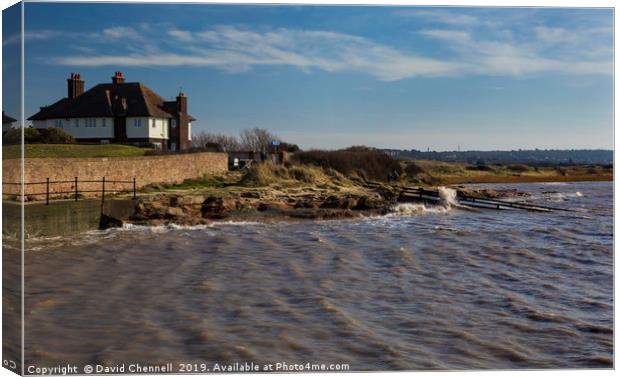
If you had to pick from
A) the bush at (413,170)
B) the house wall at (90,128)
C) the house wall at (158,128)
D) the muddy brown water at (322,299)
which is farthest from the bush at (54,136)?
the bush at (413,170)

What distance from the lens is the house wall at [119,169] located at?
48.4ft

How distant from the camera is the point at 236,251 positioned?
12.5m

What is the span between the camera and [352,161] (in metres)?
26.1

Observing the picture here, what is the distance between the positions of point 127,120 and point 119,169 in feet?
32.5

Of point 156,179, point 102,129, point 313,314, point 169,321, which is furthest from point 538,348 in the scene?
point 102,129

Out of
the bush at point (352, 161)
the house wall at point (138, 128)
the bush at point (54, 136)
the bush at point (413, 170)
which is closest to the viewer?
the bush at point (54, 136)

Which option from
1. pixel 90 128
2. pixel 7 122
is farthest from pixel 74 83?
pixel 90 128

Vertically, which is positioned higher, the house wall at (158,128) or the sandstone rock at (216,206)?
the house wall at (158,128)

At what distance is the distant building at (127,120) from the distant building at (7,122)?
56.0 ft

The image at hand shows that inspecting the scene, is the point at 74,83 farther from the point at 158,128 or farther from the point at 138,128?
the point at 158,128

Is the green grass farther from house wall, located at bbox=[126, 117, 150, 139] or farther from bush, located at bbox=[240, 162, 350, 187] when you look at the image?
bush, located at bbox=[240, 162, 350, 187]

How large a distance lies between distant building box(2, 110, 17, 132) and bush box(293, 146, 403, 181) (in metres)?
19.6

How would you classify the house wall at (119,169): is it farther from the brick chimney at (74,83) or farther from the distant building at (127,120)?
the distant building at (127,120)

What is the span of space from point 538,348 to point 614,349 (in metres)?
0.72
